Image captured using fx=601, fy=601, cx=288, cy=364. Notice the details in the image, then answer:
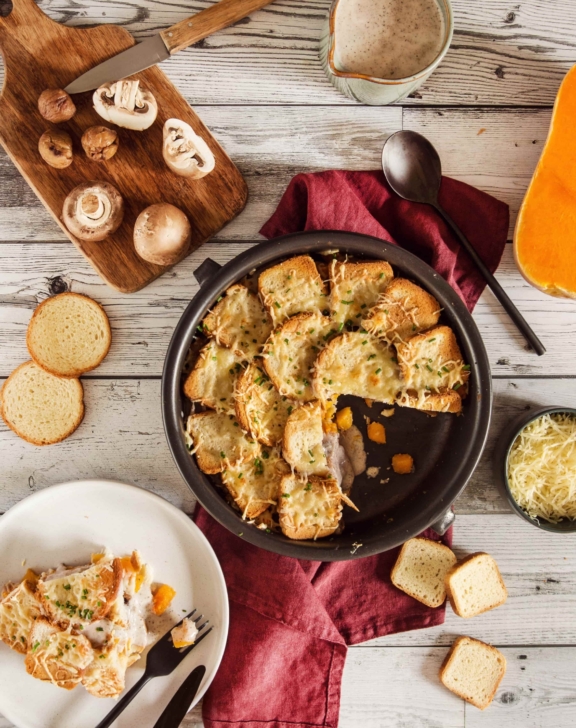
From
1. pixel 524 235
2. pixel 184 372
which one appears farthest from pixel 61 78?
pixel 524 235

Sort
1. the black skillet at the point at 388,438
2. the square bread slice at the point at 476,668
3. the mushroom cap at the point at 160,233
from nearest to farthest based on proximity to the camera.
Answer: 1. the black skillet at the point at 388,438
2. the mushroom cap at the point at 160,233
3. the square bread slice at the point at 476,668

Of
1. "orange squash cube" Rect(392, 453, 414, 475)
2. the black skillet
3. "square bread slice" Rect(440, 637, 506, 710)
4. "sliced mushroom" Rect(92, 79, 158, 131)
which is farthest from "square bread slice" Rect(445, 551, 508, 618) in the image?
"sliced mushroom" Rect(92, 79, 158, 131)

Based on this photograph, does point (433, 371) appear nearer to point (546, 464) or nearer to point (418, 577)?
point (546, 464)

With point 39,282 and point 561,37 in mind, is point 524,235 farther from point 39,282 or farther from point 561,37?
point 39,282

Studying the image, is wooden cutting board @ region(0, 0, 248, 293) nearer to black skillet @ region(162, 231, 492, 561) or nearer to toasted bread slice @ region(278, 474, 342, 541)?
black skillet @ region(162, 231, 492, 561)

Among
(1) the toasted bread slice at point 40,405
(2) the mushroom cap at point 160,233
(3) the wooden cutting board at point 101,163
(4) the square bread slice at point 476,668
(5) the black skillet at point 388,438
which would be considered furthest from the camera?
(4) the square bread slice at point 476,668

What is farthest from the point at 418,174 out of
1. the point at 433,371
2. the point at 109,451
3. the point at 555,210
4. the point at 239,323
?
the point at 109,451

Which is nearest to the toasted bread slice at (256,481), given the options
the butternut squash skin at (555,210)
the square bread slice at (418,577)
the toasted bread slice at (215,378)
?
the toasted bread slice at (215,378)

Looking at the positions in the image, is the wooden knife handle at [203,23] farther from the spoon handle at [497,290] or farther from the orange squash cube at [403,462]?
the orange squash cube at [403,462]
